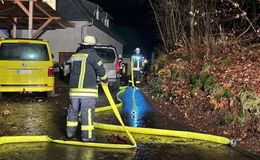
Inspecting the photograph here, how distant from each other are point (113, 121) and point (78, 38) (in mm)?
17094

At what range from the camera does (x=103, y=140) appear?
5.96 m

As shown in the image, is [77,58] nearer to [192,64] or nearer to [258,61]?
[258,61]

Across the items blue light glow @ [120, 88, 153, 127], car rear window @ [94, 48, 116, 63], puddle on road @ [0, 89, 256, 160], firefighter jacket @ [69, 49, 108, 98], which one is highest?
car rear window @ [94, 48, 116, 63]

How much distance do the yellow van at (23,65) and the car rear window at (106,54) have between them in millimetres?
3476

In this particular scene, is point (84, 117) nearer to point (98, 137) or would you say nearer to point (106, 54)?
point (98, 137)

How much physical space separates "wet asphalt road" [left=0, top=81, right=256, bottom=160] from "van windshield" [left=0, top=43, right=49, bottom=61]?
1513 mm

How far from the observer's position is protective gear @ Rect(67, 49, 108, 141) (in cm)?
578

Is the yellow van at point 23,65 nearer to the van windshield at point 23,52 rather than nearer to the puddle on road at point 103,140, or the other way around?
the van windshield at point 23,52

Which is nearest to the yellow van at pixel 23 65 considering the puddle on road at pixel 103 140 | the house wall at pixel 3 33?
the puddle on road at pixel 103 140

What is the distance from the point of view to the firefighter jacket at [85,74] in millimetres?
5809

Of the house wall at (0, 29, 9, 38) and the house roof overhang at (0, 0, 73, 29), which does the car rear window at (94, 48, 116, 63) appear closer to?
the house roof overhang at (0, 0, 73, 29)

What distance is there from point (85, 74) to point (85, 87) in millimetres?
227

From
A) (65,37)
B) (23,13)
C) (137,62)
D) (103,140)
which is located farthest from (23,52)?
(65,37)

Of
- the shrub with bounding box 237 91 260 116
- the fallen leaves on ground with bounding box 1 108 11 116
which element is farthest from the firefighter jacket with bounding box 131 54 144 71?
the shrub with bounding box 237 91 260 116
